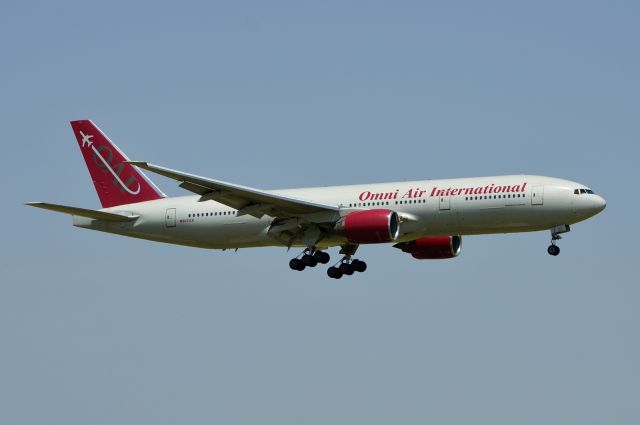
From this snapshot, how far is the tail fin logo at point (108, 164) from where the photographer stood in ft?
216

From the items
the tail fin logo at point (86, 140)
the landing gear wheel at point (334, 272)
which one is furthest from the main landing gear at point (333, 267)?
the tail fin logo at point (86, 140)

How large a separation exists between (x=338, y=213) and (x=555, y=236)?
9515 millimetres

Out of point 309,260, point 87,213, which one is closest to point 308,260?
point 309,260

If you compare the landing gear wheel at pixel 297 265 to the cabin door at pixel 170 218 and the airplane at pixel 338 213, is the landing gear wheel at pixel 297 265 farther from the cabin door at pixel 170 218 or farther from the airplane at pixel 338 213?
the cabin door at pixel 170 218

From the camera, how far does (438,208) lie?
57812mm

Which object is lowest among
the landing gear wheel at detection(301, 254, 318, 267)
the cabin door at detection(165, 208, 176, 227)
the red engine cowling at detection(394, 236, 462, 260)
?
the landing gear wheel at detection(301, 254, 318, 267)

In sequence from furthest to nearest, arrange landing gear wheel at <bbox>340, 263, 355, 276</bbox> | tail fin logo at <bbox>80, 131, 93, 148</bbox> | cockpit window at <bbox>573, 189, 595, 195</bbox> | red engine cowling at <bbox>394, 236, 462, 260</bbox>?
tail fin logo at <bbox>80, 131, 93, 148</bbox>, red engine cowling at <bbox>394, 236, 462, 260</bbox>, landing gear wheel at <bbox>340, 263, 355, 276</bbox>, cockpit window at <bbox>573, 189, 595, 195</bbox>

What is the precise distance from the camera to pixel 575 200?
57.3 metres

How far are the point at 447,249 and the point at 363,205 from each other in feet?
20.1

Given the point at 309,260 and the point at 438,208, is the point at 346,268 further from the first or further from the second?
the point at 438,208

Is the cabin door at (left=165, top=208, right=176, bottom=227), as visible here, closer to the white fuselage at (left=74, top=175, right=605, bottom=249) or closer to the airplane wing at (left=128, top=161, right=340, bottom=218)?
the white fuselage at (left=74, top=175, right=605, bottom=249)

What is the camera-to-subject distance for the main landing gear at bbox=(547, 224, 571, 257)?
57844mm

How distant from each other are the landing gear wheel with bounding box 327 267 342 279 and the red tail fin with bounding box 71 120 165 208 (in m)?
9.20

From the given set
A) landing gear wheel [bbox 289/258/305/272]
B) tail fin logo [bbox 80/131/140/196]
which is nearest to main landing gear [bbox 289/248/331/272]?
landing gear wheel [bbox 289/258/305/272]
